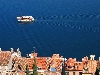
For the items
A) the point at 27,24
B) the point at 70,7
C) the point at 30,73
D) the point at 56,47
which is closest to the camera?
the point at 30,73

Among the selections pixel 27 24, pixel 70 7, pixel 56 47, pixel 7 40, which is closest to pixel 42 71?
pixel 56 47

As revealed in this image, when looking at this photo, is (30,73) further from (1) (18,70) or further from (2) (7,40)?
(2) (7,40)

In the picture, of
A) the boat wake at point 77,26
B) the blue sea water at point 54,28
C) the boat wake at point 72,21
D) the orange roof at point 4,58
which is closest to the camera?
the orange roof at point 4,58

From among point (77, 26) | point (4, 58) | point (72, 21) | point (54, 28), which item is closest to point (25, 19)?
point (54, 28)

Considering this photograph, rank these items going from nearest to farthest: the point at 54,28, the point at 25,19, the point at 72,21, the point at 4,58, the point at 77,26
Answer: the point at 4,58, the point at 77,26, the point at 54,28, the point at 72,21, the point at 25,19

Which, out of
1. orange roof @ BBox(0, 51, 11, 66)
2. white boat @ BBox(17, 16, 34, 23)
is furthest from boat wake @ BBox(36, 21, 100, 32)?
orange roof @ BBox(0, 51, 11, 66)

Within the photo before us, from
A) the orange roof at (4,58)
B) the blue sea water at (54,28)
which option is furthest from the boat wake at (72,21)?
the orange roof at (4,58)

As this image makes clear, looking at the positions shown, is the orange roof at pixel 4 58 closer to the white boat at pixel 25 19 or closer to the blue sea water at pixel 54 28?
the blue sea water at pixel 54 28

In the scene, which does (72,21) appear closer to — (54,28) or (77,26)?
(77,26)
